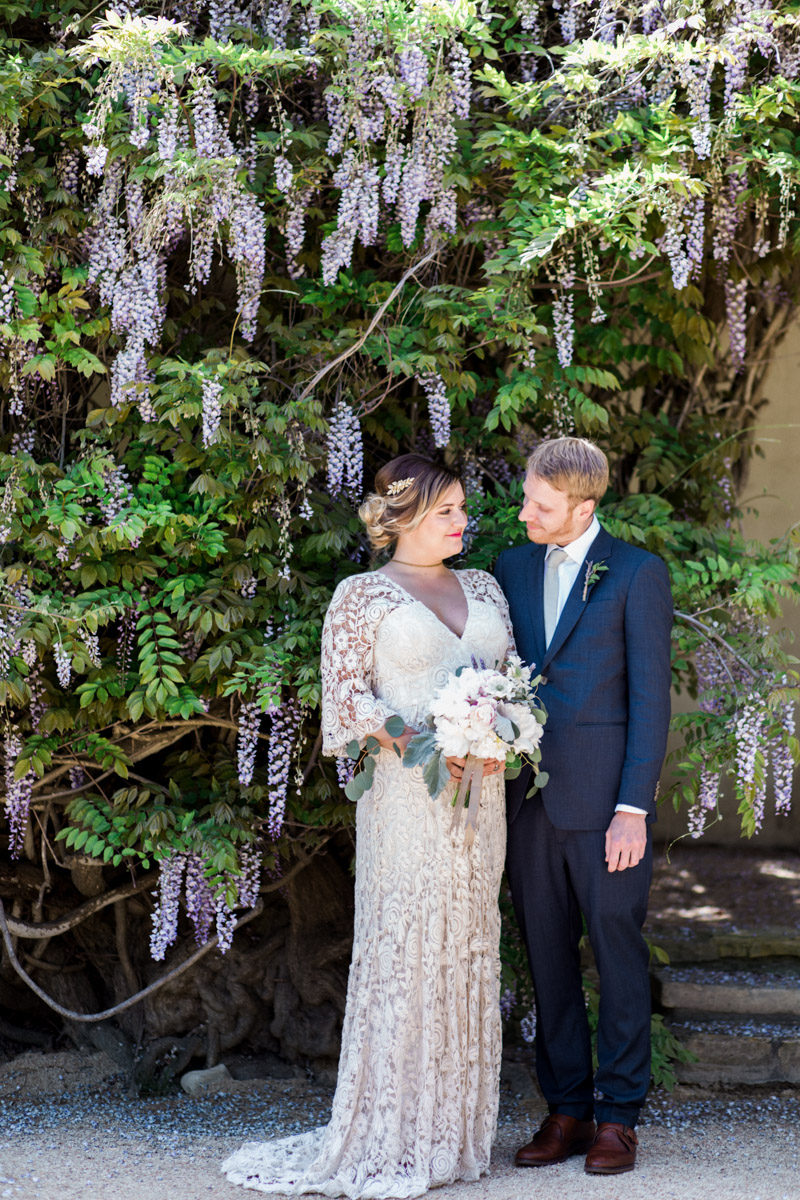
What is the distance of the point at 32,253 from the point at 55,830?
74.9 inches

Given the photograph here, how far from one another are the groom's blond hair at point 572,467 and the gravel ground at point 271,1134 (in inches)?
67.0

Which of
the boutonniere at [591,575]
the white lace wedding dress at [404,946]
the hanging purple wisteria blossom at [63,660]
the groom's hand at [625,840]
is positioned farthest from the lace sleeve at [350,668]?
the hanging purple wisteria blossom at [63,660]

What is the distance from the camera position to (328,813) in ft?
12.7

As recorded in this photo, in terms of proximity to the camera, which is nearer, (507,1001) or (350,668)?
(350,668)

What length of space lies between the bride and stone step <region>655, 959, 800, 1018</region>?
1387 millimetres

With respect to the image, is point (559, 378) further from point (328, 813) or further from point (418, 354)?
point (328, 813)

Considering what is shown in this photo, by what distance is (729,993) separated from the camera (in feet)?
14.4

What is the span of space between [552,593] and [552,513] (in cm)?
21

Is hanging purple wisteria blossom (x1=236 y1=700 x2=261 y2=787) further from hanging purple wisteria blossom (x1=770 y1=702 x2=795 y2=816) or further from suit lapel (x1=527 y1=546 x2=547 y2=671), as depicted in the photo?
hanging purple wisteria blossom (x1=770 y1=702 x2=795 y2=816)

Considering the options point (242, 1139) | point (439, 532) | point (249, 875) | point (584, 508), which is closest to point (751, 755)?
point (584, 508)

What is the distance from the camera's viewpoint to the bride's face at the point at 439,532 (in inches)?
127

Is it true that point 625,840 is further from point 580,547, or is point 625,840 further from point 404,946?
point 580,547

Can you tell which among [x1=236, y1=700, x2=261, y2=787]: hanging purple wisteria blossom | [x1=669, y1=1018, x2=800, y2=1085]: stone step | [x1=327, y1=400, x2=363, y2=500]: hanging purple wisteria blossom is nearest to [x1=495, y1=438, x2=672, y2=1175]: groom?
[x1=327, y1=400, x2=363, y2=500]: hanging purple wisteria blossom

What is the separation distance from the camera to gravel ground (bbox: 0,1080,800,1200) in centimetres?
309
